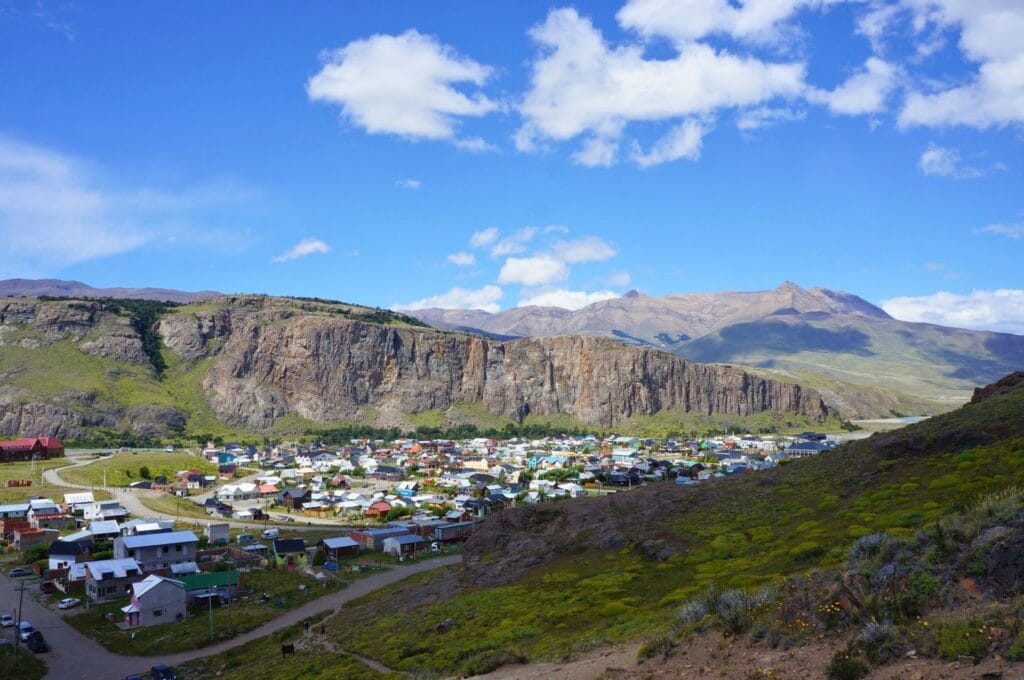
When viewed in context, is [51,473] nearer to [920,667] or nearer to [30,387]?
[30,387]

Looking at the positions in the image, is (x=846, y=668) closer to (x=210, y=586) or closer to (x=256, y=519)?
(x=210, y=586)

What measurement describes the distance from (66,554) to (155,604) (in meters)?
19.4

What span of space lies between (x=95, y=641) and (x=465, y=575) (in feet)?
79.4

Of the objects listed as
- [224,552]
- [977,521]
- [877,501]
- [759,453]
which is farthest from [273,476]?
[977,521]

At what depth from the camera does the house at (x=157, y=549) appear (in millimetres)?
62219

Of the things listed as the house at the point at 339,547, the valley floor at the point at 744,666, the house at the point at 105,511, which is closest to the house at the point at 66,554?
the house at the point at 105,511

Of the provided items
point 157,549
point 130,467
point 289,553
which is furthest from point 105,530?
point 130,467

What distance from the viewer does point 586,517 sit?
53125 mm

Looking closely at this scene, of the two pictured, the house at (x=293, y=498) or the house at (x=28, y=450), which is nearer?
the house at (x=293, y=498)

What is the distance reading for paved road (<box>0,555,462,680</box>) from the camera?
40.7 metres

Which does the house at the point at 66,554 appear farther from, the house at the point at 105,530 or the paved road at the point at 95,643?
the house at the point at 105,530

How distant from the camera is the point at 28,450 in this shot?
129125 mm

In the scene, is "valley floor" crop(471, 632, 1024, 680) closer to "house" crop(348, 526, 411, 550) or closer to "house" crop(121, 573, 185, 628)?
"house" crop(121, 573, 185, 628)

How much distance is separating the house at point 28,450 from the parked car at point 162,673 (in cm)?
10992
